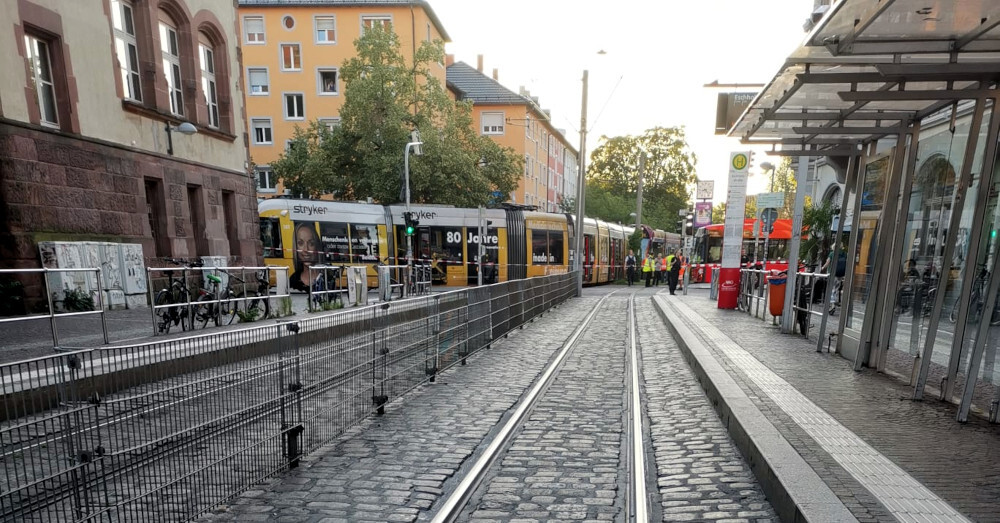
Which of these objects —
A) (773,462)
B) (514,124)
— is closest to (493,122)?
(514,124)

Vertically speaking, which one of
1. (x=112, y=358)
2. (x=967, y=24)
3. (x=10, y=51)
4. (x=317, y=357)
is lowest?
(x=317, y=357)

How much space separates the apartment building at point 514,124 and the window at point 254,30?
51.8 feet

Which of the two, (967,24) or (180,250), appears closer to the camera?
(967,24)

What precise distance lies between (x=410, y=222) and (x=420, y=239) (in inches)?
52.0

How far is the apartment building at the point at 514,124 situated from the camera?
52688 mm

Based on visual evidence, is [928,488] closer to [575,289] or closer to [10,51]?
[10,51]

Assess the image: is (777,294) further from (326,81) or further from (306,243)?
(326,81)

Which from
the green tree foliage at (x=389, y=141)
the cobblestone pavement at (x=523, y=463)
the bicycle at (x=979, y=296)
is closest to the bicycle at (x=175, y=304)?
the cobblestone pavement at (x=523, y=463)

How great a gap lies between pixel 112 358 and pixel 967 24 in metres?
6.18

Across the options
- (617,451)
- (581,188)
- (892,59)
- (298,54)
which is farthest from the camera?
(298,54)

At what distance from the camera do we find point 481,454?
4.37 meters

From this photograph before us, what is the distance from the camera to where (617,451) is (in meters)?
4.46

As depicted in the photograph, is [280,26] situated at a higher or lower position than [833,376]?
higher

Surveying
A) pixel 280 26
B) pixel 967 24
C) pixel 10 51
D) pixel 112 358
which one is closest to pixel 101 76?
pixel 10 51
